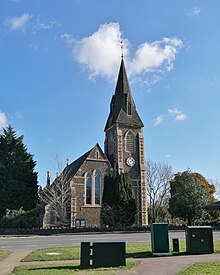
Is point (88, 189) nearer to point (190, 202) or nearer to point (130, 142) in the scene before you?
point (130, 142)

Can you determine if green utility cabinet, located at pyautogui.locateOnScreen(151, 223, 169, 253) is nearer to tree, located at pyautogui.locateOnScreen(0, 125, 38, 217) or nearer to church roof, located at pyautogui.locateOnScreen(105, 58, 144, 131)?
tree, located at pyautogui.locateOnScreen(0, 125, 38, 217)

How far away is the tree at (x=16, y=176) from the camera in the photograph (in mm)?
45438

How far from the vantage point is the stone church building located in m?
44.4

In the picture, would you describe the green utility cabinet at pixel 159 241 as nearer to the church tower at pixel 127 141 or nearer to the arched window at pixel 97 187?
the arched window at pixel 97 187

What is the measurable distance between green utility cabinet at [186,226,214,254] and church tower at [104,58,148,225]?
32218 millimetres

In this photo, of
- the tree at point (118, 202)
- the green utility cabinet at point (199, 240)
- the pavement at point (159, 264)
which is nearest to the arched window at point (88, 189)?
the tree at point (118, 202)

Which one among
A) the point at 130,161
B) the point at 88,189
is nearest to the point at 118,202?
the point at 88,189

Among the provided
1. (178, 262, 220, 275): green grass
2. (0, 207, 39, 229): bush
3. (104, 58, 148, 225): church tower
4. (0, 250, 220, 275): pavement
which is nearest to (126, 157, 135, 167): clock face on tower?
(104, 58, 148, 225): church tower

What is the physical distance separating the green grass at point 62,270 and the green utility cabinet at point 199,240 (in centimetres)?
340

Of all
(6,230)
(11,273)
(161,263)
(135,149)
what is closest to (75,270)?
(11,273)

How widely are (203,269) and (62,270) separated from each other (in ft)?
14.9

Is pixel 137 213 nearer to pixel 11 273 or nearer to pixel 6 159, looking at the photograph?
pixel 6 159

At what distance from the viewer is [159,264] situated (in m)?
12.6

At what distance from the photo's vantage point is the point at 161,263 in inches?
504
